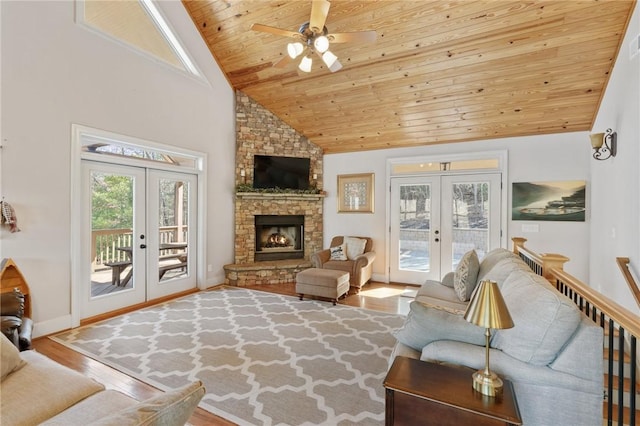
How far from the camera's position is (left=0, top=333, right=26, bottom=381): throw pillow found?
148 cm

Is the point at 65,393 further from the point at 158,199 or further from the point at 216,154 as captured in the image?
the point at 216,154

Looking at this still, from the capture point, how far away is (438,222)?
5363 millimetres

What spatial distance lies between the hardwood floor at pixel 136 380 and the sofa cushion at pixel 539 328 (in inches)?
71.5

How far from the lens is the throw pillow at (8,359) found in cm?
148

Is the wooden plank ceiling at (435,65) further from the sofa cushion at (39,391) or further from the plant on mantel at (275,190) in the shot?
the sofa cushion at (39,391)

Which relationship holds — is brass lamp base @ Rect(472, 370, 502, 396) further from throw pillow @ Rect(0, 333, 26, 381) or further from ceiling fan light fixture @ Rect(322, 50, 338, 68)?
ceiling fan light fixture @ Rect(322, 50, 338, 68)

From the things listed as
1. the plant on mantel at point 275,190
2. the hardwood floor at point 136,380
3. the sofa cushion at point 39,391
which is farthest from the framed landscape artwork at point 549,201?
the sofa cushion at point 39,391

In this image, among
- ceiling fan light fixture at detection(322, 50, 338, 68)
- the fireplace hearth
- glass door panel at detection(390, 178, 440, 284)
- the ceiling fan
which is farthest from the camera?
the fireplace hearth

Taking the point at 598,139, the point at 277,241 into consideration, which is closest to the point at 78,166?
the point at 277,241

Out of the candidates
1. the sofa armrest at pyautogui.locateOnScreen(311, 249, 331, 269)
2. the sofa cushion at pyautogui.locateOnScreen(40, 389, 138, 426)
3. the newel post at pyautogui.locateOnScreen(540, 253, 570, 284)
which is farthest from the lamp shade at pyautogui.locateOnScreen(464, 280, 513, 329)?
the sofa armrest at pyautogui.locateOnScreen(311, 249, 331, 269)

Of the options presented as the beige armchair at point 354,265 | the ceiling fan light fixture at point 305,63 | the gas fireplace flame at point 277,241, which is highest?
the ceiling fan light fixture at point 305,63

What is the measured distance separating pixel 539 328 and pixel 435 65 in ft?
11.2

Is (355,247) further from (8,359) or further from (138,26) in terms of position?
(138,26)

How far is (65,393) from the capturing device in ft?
4.62
